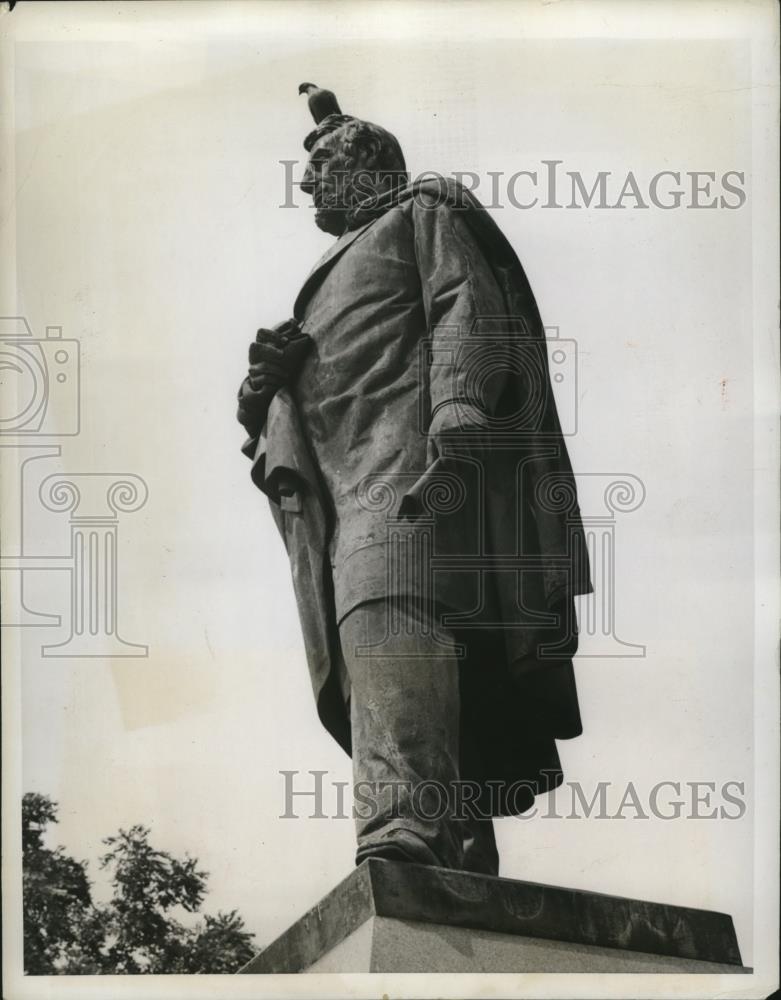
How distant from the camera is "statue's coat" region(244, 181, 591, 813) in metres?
11.4

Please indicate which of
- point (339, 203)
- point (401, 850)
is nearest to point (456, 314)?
point (339, 203)

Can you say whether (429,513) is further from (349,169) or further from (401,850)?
(349,169)

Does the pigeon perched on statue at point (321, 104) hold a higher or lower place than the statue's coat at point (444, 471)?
higher

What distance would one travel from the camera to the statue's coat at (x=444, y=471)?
11.4 m

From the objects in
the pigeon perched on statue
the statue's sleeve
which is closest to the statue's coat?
the statue's sleeve

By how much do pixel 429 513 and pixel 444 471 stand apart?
0.21m

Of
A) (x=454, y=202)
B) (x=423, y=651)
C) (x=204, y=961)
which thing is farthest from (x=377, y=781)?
(x=454, y=202)

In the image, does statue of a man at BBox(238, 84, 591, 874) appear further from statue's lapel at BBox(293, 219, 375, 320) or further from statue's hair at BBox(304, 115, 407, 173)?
statue's hair at BBox(304, 115, 407, 173)

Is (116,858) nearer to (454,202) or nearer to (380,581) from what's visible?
(380,581)

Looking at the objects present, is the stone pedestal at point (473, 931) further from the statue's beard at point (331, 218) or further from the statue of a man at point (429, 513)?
the statue's beard at point (331, 218)

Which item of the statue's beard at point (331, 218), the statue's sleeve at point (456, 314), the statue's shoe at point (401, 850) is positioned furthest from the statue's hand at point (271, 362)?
the statue's shoe at point (401, 850)

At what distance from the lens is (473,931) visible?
34.7ft

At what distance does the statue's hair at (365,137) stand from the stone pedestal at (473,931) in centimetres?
372

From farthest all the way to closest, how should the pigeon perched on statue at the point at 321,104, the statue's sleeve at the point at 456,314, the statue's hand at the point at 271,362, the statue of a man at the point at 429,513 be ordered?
1. the pigeon perched on statue at the point at 321,104
2. the statue's hand at the point at 271,362
3. the statue's sleeve at the point at 456,314
4. the statue of a man at the point at 429,513
